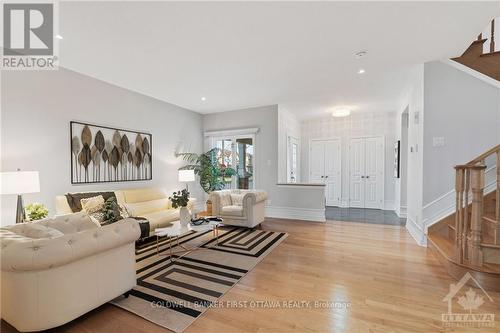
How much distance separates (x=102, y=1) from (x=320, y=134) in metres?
6.50

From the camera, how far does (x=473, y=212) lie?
236cm

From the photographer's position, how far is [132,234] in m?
2.05

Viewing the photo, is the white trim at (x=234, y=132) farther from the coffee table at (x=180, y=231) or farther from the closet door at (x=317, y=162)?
→ the coffee table at (x=180, y=231)

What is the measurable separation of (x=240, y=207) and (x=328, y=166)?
3970mm

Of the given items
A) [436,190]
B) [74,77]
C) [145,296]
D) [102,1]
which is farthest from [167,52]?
[436,190]

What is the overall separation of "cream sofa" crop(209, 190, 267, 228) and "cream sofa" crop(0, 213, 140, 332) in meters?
2.65

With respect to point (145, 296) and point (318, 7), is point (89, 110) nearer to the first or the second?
point (145, 296)

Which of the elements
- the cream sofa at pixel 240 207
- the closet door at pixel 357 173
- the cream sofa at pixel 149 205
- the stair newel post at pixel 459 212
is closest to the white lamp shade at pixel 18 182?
the cream sofa at pixel 149 205

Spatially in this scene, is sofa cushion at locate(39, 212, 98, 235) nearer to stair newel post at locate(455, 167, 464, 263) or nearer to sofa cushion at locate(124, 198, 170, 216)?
sofa cushion at locate(124, 198, 170, 216)

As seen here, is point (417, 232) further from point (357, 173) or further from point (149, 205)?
point (149, 205)

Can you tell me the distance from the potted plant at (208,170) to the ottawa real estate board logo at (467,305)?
4.85m

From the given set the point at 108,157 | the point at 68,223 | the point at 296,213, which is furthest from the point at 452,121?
the point at 108,157

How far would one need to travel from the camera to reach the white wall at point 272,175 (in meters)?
5.38

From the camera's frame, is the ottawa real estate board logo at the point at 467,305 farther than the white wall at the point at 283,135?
No
